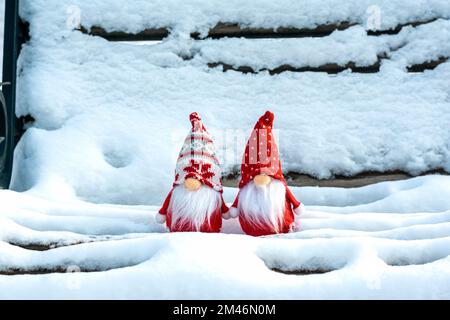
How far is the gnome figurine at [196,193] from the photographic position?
1560mm

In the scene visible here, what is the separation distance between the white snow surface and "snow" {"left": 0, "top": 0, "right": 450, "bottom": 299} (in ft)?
0.06

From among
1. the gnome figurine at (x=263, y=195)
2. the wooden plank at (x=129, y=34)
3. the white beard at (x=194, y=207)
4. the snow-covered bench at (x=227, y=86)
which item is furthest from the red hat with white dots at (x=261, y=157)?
the wooden plank at (x=129, y=34)

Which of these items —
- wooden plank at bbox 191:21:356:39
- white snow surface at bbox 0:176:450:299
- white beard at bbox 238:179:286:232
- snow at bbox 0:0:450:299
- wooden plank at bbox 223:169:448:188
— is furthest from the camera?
wooden plank at bbox 191:21:356:39

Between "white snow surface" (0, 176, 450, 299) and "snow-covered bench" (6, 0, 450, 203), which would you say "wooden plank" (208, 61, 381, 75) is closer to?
"snow-covered bench" (6, 0, 450, 203)

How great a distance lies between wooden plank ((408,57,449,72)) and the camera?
226 centimetres

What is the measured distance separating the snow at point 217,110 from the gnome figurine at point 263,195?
0.33ft

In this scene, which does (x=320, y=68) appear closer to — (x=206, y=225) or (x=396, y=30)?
(x=396, y=30)

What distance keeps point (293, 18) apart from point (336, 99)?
428 millimetres

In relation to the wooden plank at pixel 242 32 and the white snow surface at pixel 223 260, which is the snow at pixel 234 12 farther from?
the white snow surface at pixel 223 260

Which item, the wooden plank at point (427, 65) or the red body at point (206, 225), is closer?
the red body at point (206, 225)

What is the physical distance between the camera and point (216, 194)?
1.60m

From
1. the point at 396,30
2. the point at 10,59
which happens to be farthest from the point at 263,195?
the point at 10,59

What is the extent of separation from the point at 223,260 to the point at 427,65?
60.7 inches

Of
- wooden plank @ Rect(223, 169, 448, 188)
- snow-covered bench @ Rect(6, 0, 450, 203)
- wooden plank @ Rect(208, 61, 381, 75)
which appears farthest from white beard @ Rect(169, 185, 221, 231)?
wooden plank @ Rect(208, 61, 381, 75)
